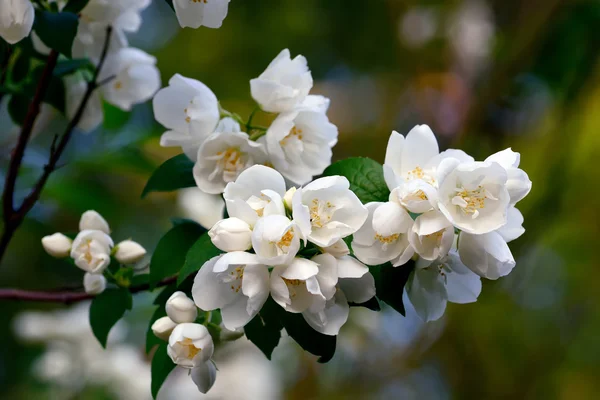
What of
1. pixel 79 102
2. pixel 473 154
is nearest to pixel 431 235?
pixel 79 102

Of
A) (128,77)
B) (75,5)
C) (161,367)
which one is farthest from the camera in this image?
(128,77)

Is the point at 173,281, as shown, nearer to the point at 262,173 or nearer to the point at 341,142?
the point at 262,173

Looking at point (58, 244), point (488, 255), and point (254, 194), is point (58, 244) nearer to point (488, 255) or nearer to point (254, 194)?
point (254, 194)

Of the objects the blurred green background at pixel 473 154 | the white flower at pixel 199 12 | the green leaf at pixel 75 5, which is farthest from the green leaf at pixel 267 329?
the blurred green background at pixel 473 154

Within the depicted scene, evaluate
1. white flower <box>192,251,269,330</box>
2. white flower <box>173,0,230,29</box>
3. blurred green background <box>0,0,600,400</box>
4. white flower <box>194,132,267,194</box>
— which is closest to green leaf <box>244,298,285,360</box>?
white flower <box>192,251,269,330</box>

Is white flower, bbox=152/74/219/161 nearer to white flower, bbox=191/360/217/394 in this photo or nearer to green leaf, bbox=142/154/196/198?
green leaf, bbox=142/154/196/198
